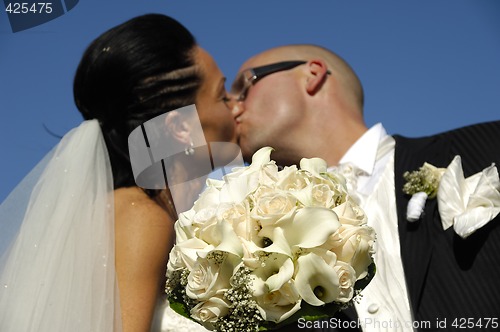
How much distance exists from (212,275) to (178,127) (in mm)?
1347

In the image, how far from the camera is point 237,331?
1.70 metres

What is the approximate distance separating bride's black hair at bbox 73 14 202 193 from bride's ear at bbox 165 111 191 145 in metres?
0.04

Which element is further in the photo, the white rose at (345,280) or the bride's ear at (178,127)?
the bride's ear at (178,127)

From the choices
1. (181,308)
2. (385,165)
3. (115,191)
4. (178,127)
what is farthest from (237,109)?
(181,308)

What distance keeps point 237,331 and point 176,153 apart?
4.63 feet

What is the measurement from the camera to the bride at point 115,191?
232 centimetres

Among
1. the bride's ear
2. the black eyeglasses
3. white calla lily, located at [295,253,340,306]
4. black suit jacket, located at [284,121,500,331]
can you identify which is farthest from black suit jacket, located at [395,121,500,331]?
the black eyeglasses

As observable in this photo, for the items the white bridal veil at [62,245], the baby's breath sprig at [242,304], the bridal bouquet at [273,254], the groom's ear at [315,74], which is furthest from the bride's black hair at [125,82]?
the groom's ear at [315,74]

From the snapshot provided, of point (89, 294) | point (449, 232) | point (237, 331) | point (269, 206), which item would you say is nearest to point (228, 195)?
point (269, 206)

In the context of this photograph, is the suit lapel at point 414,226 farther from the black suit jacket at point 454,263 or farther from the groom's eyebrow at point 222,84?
the groom's eyebrow at point 222,84

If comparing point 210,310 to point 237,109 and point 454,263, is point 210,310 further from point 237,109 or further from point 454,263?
point 237,109

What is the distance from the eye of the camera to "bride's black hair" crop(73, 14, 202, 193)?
289 cm

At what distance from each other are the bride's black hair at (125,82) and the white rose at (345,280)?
1.38m

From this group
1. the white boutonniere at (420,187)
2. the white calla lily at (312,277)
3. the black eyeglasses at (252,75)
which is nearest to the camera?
the white calla lily at (312,277)
